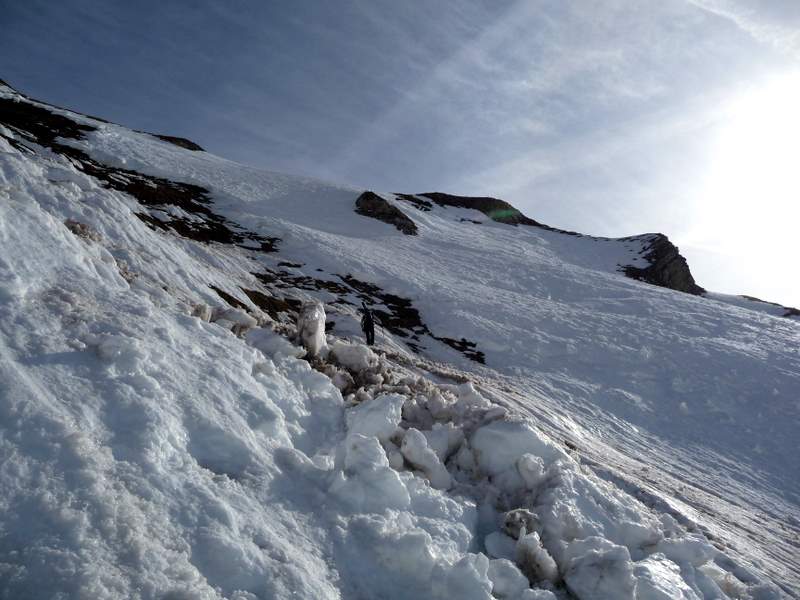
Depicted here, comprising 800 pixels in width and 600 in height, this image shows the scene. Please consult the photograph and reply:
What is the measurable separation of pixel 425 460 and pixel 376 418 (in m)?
0.87

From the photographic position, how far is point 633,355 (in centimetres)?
2177

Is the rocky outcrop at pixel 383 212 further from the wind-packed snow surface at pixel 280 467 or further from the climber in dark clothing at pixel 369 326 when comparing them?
the wind-packed snow surface at pixel 280 467

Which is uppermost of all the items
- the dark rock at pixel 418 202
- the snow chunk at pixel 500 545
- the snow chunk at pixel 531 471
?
the dark rock at pixel 418 202

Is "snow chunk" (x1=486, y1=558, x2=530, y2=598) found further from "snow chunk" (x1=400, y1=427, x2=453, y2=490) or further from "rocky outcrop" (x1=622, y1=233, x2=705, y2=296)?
"rocky outcrop" (x1=622, y1=233, x2=705, y2=296)

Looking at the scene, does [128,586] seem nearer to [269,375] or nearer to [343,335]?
[269,375]

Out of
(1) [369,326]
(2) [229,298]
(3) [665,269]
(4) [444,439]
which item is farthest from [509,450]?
(3) [665,269]

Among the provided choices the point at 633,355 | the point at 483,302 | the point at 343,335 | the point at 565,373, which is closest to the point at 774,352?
the point at 633,355

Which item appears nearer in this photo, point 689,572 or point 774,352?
point 689,572

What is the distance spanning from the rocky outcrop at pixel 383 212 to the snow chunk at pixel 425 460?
34.6 meters

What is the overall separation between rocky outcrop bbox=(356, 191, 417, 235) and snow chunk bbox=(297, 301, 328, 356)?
3196 cm

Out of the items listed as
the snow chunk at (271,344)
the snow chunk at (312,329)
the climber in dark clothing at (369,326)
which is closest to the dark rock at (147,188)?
the climber in dark clothing at (369,326)

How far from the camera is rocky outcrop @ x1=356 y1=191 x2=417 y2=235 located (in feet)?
136

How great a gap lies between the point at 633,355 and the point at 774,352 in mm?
7952

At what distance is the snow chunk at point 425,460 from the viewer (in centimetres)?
647
